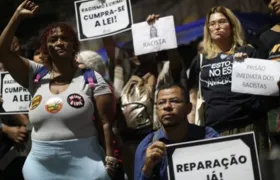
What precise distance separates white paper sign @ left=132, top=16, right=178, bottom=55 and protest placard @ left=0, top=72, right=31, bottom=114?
0.96 meters

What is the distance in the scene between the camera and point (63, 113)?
11.0ft

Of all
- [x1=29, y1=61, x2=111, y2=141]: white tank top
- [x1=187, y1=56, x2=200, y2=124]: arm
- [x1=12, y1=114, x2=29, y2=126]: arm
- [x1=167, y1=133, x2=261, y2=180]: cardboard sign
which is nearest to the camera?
[x1=167, y1=133, x2=261, y2=180]: cardboard sign

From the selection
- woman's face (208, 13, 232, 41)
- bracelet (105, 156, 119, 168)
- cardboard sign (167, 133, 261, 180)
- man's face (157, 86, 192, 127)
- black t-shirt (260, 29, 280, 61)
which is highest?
woman's face (208, 13, 232, 41)

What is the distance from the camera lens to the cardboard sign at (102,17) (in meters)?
4.54

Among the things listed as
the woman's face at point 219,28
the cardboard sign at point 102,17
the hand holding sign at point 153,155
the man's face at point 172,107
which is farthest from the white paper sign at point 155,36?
the hand holding sign at point 153,155

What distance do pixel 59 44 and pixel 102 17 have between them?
1.15 meters

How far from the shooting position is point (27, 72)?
357cm

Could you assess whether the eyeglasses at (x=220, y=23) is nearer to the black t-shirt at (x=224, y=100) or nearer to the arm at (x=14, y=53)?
the black t-shirt at (x=224, y=100)

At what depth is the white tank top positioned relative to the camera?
3.37 meters

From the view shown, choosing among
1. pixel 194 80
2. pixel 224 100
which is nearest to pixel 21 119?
pixel 194 80

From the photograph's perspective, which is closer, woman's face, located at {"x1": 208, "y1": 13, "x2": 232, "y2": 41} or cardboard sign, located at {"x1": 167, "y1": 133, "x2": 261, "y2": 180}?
cardboard sign, located at {"x1": 167, "y1": 133, "x2": 261, "y2": 180}

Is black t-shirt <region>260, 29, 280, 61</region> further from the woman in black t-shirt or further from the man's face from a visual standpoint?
the man's face

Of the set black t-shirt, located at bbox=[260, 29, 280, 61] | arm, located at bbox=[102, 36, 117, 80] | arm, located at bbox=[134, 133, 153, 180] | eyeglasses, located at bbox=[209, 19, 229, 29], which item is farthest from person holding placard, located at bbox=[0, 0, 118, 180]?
arm, located at bbox=[102, 36, 117, 80]

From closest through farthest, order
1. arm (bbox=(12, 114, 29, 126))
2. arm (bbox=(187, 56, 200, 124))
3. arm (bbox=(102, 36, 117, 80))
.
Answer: arm (bbox=(187, 56, 200, 124)) → arm (bbox=(12, 114, 29, 126)) → arm (bbox=(102, 36, 117, 80))
